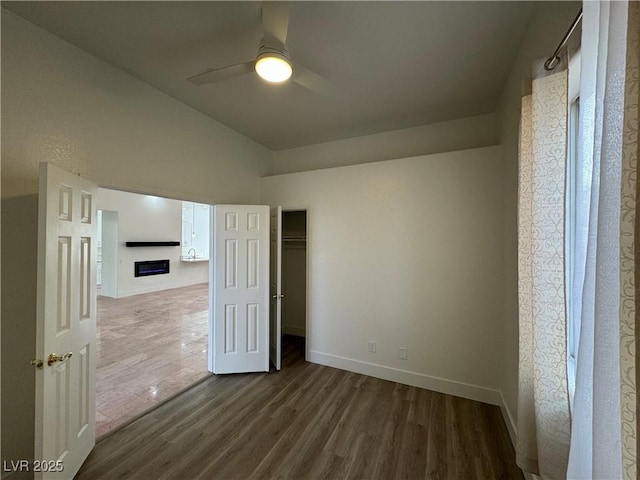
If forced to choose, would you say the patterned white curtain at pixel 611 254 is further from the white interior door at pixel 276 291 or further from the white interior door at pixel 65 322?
the white interior door at pixel 276 291

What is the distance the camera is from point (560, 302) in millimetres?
1236

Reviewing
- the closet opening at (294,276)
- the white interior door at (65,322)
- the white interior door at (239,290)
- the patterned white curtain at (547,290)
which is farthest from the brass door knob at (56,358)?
the closet opening at (294,276)

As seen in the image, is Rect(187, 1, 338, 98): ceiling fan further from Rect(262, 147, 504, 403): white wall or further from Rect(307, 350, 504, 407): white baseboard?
Rect(307, 350, 504, 407): white baseboard

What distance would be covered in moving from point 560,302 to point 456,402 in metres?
1.90

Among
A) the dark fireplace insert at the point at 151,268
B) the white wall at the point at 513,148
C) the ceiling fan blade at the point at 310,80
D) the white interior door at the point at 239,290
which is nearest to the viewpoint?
the white wall at the point at 513,148

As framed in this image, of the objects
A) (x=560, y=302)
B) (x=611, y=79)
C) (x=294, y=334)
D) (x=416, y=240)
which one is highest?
(x=611, y=79)

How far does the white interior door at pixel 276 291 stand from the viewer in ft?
10.6

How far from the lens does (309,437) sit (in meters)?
2.08

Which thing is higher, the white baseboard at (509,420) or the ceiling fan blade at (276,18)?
the ceiling fan blade at (276,18)

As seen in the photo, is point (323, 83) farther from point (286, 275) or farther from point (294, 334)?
point (294, 334)

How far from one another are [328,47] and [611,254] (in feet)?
6.70

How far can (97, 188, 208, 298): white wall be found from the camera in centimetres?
695

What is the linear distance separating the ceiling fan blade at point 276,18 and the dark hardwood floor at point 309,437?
112 inches

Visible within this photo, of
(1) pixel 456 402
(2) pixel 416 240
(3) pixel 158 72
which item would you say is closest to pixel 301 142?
(3) pixel 158 72
